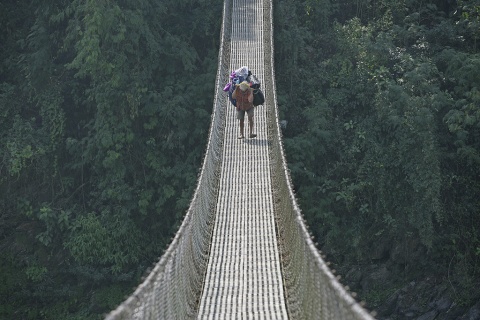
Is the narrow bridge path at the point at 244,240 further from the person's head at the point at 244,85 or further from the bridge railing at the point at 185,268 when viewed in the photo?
the person's head at the point at 244,85

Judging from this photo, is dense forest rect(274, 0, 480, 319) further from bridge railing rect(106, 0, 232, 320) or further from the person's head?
bridge railing rect(106, 0, 232, 320)

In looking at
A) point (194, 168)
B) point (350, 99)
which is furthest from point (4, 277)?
point (350, 99)

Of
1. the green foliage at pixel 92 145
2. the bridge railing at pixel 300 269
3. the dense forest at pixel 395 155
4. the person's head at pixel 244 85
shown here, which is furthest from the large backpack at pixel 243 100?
the green foliage at pixel 92 145

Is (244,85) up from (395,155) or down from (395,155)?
up

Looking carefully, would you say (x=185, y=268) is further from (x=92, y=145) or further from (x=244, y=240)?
(x=92, y=145)

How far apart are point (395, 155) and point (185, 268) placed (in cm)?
683

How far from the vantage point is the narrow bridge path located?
228 inches

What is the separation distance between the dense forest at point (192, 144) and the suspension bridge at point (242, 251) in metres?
2.04

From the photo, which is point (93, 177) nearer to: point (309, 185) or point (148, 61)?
point (148, 61)

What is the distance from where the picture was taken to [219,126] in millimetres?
10320

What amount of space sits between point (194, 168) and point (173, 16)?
3.14 meters

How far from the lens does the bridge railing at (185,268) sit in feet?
14.4

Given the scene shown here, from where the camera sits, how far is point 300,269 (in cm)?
Answer: 564

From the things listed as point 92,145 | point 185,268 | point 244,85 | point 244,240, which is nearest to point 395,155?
point 244,85
